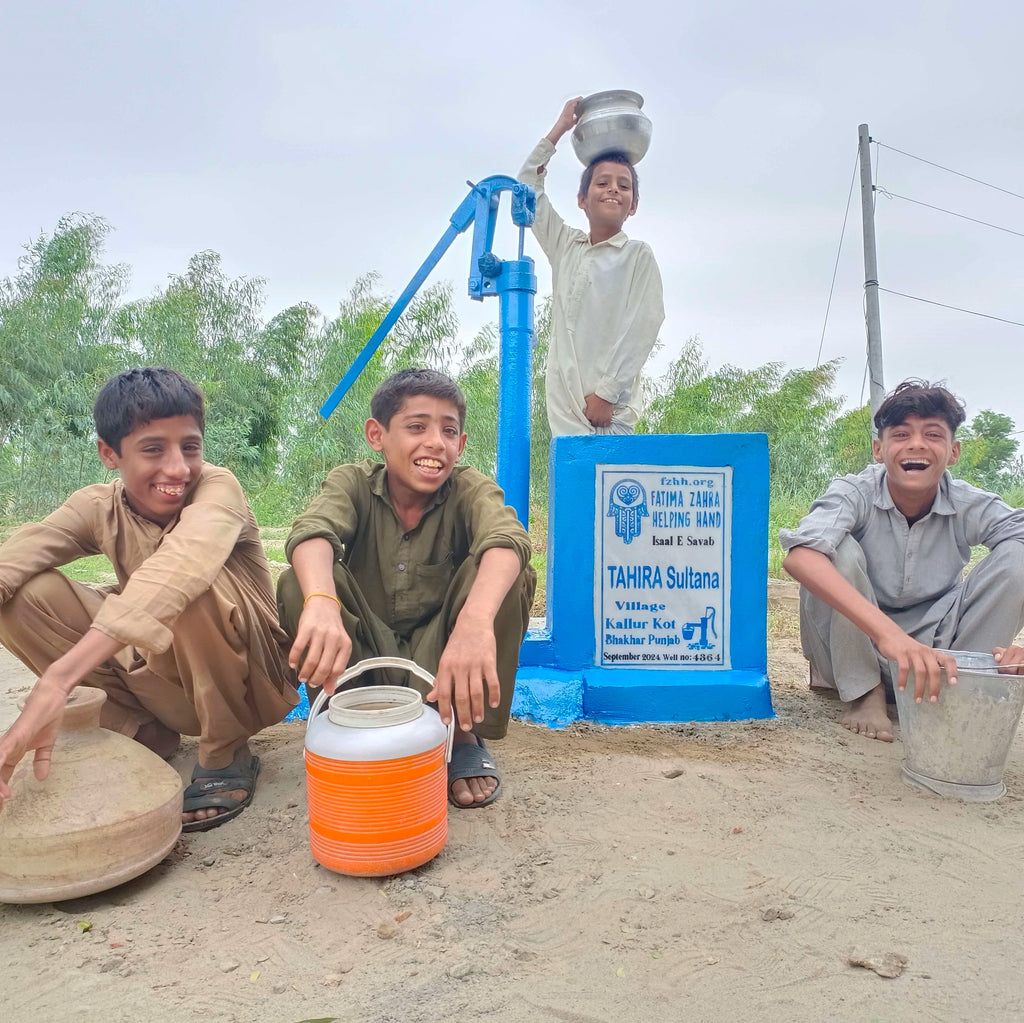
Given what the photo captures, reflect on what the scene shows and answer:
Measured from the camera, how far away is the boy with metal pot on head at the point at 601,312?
3.32m

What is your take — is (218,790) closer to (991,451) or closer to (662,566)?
(662,566)

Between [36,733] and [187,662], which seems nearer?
[36,733]

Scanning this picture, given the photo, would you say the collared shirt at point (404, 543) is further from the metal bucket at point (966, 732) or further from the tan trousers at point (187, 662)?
the metal bucket at point (966, 732)

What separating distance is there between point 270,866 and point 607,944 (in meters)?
0.77

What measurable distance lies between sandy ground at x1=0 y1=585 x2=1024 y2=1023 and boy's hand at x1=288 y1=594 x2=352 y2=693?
0.43m

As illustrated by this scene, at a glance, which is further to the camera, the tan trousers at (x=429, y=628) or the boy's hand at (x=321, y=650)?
the tan trousers at (x=429, y=628)

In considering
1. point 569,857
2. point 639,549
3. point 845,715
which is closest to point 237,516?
point 569,857

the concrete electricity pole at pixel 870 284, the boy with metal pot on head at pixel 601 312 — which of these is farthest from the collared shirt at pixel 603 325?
the concrete electricity pole at pixel 870 284

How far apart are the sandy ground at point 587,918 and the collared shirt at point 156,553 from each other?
21.3 inches

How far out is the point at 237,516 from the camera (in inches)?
78.9

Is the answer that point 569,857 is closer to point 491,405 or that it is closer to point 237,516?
point 237,516

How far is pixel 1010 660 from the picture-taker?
206cm

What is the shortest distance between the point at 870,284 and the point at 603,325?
505 centimetres

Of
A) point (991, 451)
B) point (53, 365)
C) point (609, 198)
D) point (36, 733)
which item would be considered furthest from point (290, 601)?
point (991, 451)
